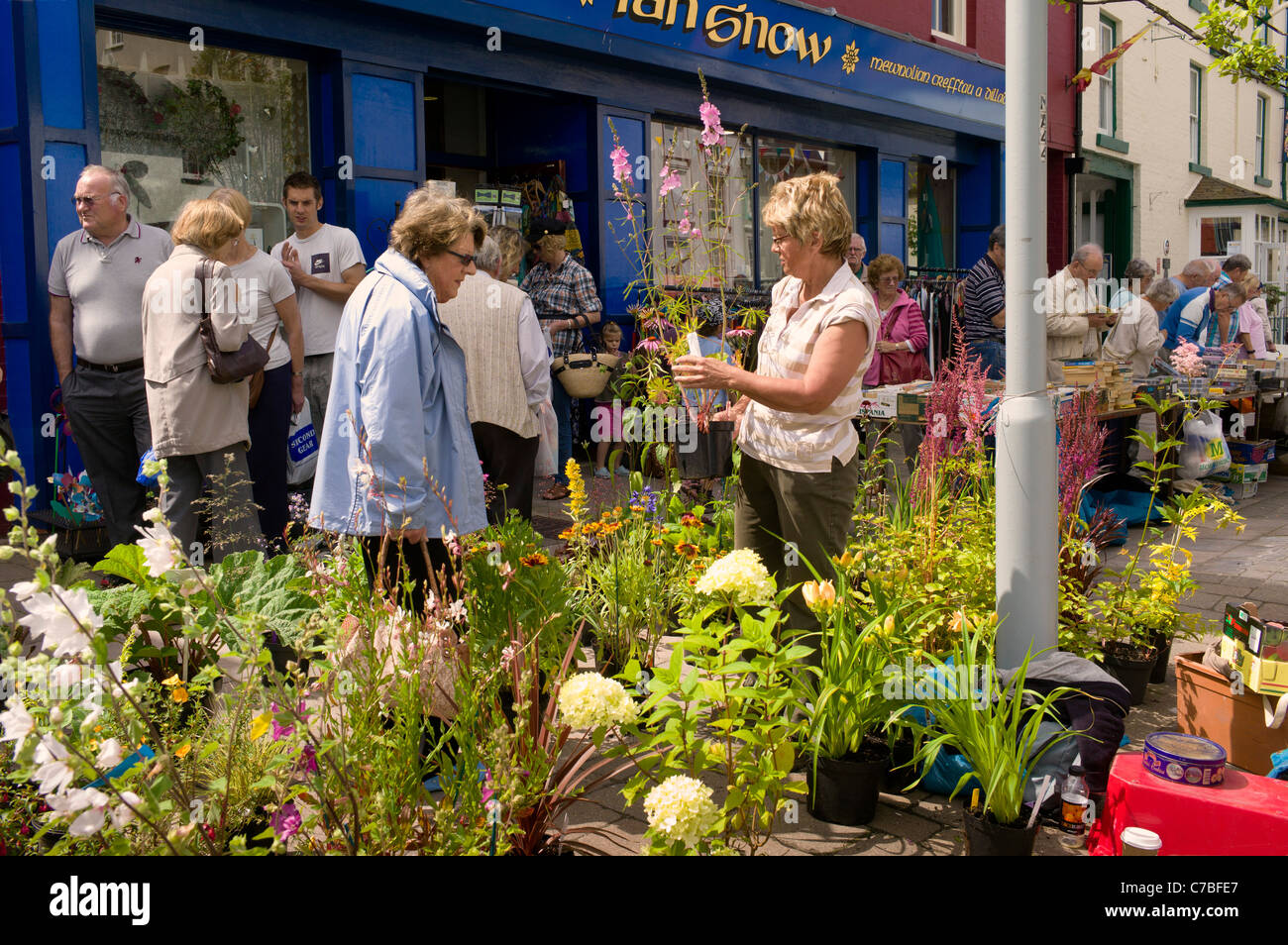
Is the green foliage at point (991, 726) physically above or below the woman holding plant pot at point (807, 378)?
below

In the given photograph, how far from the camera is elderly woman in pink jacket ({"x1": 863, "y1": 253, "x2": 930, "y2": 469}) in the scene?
8.40m

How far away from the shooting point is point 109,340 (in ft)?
18.0

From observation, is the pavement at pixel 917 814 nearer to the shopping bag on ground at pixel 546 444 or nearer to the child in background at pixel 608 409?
the shopping bag on ground at pixel 546 444

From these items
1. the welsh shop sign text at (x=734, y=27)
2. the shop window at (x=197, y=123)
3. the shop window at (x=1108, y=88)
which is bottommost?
the shop window at (x=197, y=123)

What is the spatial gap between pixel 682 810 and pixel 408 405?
1520 mm

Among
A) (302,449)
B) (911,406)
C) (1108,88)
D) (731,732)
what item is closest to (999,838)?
(731,732)

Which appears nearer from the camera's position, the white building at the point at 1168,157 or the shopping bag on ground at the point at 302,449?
the shopping bag on ground at the point at 302,449

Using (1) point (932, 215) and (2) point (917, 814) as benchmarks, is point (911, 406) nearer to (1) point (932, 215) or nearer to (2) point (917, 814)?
(2) point (917, 814)

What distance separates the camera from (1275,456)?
10688 millimetres

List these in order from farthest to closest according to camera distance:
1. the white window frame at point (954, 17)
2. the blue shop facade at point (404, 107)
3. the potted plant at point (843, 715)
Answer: the white window frame at point (954, 17)
the blue shop facade at point (404, 107)
the potted plant at point (843, 715)

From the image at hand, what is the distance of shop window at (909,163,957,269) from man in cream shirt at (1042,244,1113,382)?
660cm

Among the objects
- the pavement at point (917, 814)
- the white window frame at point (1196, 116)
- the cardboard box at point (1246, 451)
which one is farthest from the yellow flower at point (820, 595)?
the white window frame at point (1196, 116)

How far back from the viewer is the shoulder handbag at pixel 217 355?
16.0ft

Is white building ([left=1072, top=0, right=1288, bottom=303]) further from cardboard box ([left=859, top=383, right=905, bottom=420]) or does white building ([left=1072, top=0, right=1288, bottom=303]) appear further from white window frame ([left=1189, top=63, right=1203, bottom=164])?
cardboard box ([left=859, top=383, right=905, bottom=420])
